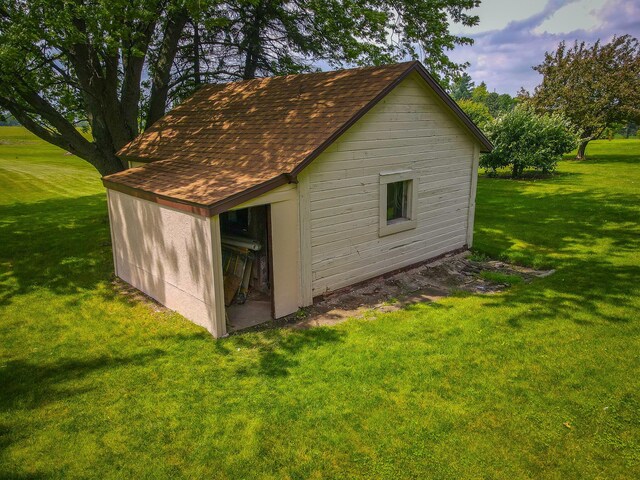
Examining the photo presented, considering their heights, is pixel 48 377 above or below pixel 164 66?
below

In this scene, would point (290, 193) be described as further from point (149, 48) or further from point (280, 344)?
point (149, 48)

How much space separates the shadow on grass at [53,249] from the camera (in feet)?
37.9

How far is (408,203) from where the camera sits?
11.7 meters

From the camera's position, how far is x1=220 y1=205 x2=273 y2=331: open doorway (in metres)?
9.73

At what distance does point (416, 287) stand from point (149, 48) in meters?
12.4

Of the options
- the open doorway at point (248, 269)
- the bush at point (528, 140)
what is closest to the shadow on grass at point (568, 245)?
the bush at point (528, 140)

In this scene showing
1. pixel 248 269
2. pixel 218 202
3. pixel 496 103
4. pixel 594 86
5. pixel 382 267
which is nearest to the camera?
pixel 218 202

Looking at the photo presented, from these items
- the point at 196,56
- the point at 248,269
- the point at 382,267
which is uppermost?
the point at 196,56

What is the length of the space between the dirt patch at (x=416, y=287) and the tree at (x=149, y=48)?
307 inches

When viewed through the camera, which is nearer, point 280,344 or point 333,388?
point 333,388

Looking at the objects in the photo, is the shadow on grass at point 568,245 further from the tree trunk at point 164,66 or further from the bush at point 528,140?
the tree trunk at point 164,66

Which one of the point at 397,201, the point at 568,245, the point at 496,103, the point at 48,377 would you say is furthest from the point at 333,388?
the point at 496,103

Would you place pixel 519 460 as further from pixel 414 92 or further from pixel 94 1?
pixel 94 1

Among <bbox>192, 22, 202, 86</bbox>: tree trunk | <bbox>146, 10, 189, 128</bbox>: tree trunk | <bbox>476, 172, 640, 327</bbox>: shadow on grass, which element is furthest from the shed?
<bbox>192, 22, 202, 86</bbox>: tree trunk
